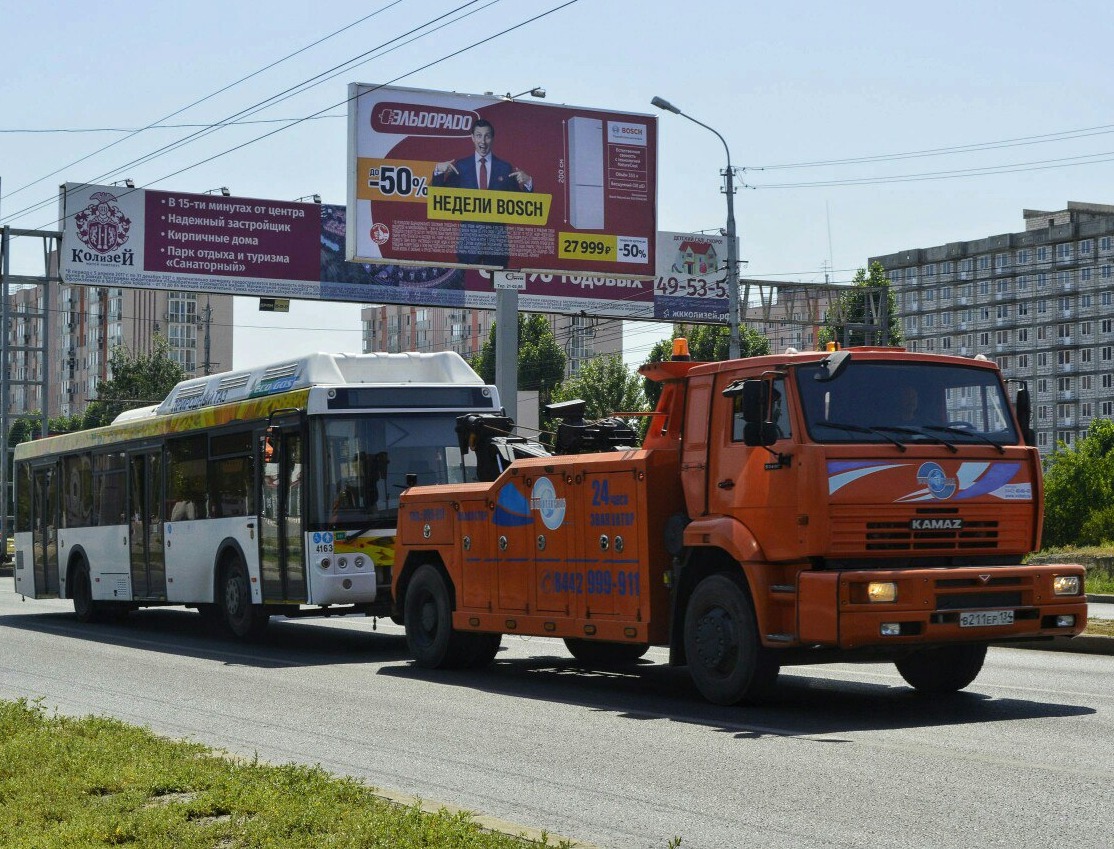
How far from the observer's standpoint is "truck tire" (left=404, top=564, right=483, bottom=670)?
1486cm

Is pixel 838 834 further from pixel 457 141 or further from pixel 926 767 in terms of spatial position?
pixel 457 141

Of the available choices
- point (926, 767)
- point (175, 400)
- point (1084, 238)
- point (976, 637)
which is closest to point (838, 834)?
point (926, 767)

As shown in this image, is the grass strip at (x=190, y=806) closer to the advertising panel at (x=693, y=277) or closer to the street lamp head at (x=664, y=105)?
the street lamp head at (x=664, y=105)

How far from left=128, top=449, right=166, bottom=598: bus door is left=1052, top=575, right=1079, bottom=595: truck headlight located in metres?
13.6

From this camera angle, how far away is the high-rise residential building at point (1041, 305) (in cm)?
16875

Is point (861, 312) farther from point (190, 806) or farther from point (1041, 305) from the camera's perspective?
point (1041, 305)

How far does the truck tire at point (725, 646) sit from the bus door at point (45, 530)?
54.7ft

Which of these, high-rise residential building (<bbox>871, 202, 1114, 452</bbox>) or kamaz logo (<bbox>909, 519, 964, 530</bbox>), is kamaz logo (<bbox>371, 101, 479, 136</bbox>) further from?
high-rise residential building (<bbox>871, 202, 1114, 452</bbox>)

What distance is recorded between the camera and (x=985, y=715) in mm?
10758

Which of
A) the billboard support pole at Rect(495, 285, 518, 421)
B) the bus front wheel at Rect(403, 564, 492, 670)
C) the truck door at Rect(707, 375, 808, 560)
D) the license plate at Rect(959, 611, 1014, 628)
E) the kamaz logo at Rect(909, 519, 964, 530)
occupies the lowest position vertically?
the bus front wheel at Rect(403, 564, 492, 670)

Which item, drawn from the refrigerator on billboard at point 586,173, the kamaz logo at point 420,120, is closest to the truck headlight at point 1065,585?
the kamaz logo at point 420,120

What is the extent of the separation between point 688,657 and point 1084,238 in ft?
546

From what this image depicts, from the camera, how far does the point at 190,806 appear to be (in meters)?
7.06

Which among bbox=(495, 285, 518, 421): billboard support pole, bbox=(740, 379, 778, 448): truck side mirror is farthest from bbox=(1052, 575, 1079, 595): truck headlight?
bbox=(495, 285, 518, 421): billboard support pole
